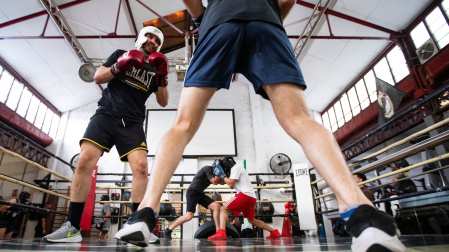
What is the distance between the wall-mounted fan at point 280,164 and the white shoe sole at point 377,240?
7.95 metres

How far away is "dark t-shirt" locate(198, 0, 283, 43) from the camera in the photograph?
90 cm

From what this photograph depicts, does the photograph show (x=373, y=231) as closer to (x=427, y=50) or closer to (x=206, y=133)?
(x=427, y=50)

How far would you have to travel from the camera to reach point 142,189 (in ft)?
5.62

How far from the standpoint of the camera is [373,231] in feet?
1.71

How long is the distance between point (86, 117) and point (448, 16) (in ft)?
35.5

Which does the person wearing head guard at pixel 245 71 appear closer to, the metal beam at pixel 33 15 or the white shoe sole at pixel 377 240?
the white shoe sole at pixel 377 240

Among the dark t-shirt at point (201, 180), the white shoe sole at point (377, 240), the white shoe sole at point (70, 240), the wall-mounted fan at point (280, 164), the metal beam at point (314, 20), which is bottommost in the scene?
the white shoe sole at point (377, 240)

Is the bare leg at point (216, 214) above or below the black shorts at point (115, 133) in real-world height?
below

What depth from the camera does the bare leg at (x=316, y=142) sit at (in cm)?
62

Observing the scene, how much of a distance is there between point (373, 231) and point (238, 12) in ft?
2.41

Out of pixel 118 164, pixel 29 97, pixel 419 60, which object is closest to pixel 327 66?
pixel 419 60

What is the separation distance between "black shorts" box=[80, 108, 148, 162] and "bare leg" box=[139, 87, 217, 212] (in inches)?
36.7

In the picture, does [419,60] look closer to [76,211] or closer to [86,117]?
[76,211]

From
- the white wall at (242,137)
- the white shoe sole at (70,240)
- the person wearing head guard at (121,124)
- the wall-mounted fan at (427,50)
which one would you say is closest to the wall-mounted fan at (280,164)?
the white wall at (242,137)
